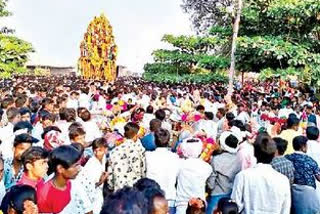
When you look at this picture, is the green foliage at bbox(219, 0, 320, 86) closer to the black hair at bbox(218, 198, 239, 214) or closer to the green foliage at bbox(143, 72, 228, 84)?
the green foliage at bbox(143, 72, 228, 84)

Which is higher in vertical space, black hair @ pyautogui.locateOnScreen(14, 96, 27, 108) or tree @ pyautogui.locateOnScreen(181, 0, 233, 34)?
tree @ pyautogui.locateOnScreen(181, 0, 233, 34)

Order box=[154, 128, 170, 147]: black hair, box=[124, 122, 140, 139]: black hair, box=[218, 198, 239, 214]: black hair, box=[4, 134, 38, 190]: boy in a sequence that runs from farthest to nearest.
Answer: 1. box=[124, 122, 140, 139]: black hair
2. box=[154, 128, 170, 147]: black hair
3. box=[4, 134, 38, 190]: boy
4. box=[218, 198, 239, 214]: black hair

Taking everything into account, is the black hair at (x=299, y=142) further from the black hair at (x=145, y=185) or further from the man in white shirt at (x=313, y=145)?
the black hair at (x=145, y=185)

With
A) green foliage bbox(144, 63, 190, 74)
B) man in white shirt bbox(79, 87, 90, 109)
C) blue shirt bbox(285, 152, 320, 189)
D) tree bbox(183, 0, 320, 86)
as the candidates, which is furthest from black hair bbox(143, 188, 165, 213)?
green foliage bbox(144, 63, 190, 74)

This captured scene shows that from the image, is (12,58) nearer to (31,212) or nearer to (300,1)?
(300,1)

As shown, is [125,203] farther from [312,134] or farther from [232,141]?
[312,134]

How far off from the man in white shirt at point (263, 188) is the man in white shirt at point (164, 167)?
1037 mm

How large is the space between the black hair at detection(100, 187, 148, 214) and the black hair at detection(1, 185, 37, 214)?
1294 millimetres

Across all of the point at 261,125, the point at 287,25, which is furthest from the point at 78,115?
the point at 287,25

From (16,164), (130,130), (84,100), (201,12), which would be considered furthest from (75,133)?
(201,12)

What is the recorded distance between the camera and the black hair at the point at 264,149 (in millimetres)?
5867

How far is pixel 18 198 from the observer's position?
4.36 metres

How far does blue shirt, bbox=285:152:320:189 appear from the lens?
642cm

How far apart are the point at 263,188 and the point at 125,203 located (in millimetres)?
2950
